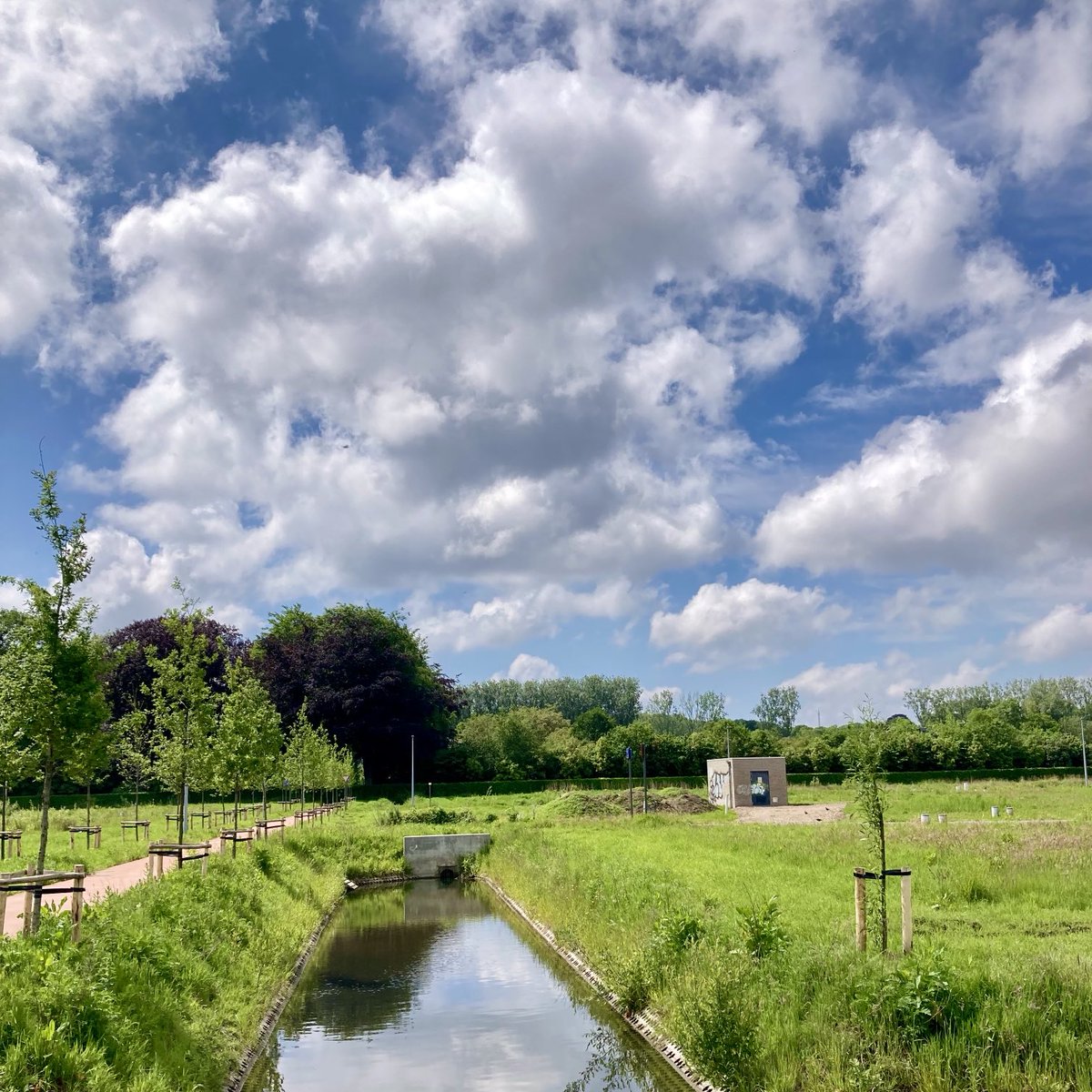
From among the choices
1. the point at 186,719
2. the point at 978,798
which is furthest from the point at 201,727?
the point at 978,798

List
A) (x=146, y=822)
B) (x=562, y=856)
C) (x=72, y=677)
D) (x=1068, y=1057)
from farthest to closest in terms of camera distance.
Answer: (x=146, y=822)
(x=562, y=856)
(x=72, y=677)
(x=1068, y=1057)

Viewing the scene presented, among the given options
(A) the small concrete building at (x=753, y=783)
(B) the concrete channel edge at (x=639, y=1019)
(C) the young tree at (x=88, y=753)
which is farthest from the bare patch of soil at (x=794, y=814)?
(C) the young tree at (x=88, y=753)

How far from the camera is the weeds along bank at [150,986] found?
390 inches

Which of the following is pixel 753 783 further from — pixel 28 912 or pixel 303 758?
pixel 28 912

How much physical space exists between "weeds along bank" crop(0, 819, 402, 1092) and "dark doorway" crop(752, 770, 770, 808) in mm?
43922

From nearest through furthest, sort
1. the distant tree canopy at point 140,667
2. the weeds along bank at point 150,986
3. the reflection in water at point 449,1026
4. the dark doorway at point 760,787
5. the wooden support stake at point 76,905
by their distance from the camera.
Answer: the weeds along bank at point 150,986 < the wooden support stake at point 76,905 < the reflection in water at point 449,1026 < the dark doorway at point 760,787 < the distant tree canopy at point 140,667

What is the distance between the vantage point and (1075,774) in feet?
→ 277

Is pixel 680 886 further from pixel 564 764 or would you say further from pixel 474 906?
pixel 564 764

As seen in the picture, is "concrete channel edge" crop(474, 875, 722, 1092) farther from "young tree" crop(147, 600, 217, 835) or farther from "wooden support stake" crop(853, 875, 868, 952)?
"young tree" crop(147, 600, 217, 835)

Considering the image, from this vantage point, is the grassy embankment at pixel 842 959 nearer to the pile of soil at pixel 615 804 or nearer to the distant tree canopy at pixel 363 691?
the pile of soil at pixel 615 804

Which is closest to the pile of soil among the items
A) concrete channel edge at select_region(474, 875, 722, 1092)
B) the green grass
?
the green grass

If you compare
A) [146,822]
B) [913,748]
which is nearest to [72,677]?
[146,822]

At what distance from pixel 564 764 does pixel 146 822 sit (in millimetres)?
46780

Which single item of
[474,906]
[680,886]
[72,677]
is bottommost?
[474,906]
